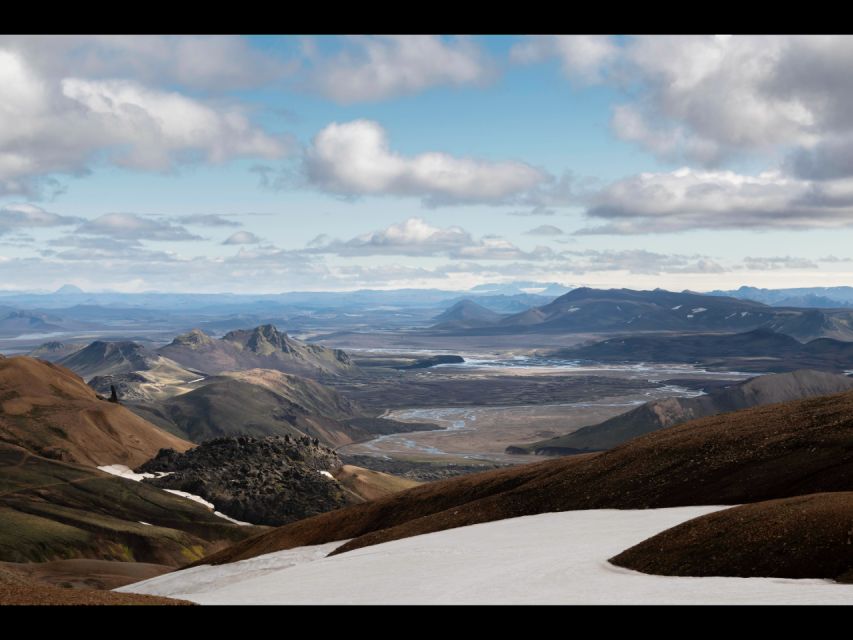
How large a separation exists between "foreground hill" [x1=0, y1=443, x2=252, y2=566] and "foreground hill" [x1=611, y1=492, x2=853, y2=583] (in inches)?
3169

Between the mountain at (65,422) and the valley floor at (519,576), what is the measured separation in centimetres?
10419

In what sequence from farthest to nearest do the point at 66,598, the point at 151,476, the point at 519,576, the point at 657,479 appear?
the point at 151,476
the point at 657,479
the point at 519,576
the point at 66,598

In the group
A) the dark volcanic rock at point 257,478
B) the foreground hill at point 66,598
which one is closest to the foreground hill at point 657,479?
the foreground hill at point 66,598

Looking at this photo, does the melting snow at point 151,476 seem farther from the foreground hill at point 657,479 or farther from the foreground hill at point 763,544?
the foreground hill at point 763,544

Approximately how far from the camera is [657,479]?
53.1 meters

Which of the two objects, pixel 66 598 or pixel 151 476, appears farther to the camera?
pixel 151 476

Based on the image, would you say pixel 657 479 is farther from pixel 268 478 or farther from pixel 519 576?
pixel 268 478

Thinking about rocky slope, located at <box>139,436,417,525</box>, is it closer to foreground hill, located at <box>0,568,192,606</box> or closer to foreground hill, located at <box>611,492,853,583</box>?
foreground hill, located at <box>0,568,192,606</box>

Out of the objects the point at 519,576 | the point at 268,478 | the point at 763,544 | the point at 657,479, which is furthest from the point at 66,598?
the point at 268,478

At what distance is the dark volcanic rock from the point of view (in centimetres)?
13312

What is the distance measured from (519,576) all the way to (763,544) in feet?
32.2

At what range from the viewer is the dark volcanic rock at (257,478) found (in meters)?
133
